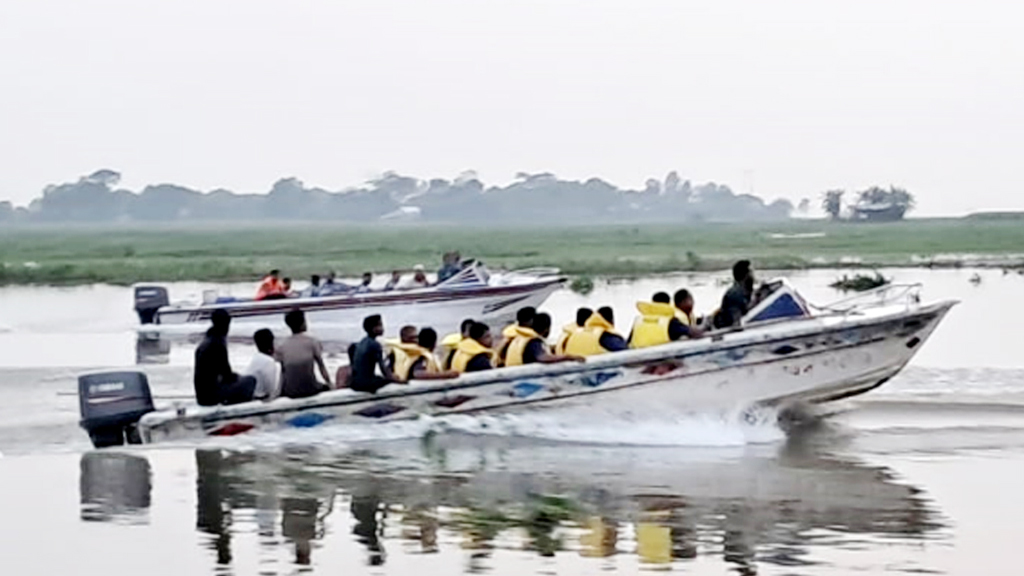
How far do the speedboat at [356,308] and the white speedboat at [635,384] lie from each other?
1527 cm

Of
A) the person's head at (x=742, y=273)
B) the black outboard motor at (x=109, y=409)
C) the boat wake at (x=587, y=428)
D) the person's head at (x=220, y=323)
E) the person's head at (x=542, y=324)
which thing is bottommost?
the boat wake at (x=587, y=428)

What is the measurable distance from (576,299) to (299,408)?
91.3 feet

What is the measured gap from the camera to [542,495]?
557 inches

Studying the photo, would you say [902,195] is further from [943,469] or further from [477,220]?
[943,469]

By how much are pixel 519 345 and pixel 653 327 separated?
122cm

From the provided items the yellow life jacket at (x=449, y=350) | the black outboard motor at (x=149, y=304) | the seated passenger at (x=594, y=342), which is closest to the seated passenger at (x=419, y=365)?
the yellow life jacket at (x=449, y=350)

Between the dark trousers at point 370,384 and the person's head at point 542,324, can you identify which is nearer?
the dark trousers at point 370,384

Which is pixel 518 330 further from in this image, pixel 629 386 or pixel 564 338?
pixel 629 386

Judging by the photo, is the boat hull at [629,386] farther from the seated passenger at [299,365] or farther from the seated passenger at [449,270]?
the seated passenger at [449,270]

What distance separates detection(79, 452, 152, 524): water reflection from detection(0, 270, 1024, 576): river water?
0.04 m

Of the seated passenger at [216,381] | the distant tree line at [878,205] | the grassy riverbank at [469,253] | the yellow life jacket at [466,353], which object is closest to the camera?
the seated passenger at [216,381]

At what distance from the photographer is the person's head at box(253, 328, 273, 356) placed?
1680cm

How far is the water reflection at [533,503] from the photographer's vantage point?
469 inches

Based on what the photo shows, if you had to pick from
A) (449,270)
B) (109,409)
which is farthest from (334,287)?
(109,409)
